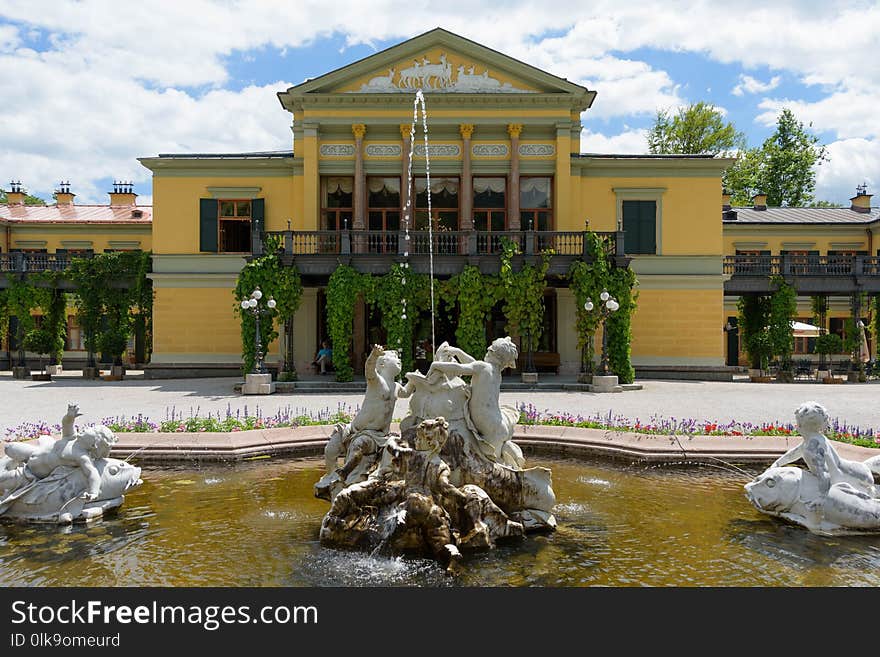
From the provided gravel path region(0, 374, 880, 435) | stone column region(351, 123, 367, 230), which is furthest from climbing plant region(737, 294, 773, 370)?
stone column region(351, 123, 367, 230)

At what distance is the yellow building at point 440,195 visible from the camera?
78.9 ft

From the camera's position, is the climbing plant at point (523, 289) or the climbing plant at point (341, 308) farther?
the climbing plant at point (523, 289)

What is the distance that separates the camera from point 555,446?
31.0 ft

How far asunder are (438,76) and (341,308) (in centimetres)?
1006

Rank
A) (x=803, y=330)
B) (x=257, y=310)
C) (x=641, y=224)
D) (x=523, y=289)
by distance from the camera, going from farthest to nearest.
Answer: (x=803, y=330) < (x=641, y=224) < (x=523, y=289) < (x=257, y=310)

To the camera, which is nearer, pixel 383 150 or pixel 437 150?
pixel 437 150

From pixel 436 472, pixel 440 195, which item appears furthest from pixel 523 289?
pixel 436 472

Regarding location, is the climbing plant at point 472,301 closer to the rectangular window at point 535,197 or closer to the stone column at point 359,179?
the rectangular window at point 535,197

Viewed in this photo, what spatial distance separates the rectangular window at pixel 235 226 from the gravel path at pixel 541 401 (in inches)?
242

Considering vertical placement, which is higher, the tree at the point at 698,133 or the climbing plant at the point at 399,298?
the tree at the point at 698,133

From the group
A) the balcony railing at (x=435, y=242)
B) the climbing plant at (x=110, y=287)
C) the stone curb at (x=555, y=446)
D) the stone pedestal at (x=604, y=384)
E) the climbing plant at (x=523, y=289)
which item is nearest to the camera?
the stone curb at (x=555, y=446)

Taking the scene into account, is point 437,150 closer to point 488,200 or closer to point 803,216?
point 488,200

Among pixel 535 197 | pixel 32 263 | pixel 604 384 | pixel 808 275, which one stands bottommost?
pixel 604 384

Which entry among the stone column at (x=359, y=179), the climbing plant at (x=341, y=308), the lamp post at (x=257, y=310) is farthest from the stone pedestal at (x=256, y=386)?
the stone column at (x=359, y=179)
